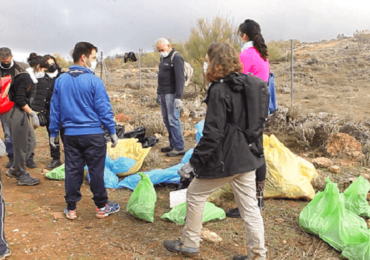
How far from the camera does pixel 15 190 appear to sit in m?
4.09

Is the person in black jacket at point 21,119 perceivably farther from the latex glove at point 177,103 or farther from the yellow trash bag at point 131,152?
the latex glove at point 177,103

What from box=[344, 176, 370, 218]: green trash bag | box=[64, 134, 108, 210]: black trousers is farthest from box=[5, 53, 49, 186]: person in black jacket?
box=[344, 176, 370, 218]: green trash bag

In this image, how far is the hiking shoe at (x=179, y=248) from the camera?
2545mm

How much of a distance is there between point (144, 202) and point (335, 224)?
168 cm

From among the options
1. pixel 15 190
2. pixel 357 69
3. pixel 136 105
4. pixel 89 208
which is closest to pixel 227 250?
pixel 89 208

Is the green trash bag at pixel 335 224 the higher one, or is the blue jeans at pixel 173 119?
the blue jeans at pixel 173 119

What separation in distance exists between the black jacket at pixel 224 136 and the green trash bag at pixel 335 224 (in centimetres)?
97

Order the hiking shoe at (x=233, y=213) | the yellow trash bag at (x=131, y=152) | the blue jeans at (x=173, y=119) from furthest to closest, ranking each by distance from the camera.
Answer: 1. the blue jeans at (x=173, y=119)
2. the yellow trash bag at (x=131, y=152)
3. the hiking shoe at (x=233, y=213)

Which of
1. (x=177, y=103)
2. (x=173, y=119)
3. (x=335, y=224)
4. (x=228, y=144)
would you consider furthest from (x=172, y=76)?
(x=335, y=224)

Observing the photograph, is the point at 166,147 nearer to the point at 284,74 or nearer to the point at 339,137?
the point at 339,137

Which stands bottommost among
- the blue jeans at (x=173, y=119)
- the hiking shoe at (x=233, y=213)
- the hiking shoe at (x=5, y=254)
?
the hiking shoe at (x=233, y=213)

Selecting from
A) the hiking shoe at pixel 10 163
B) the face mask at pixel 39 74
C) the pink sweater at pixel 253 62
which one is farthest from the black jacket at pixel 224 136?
the hiking shoe at pixel 10 163

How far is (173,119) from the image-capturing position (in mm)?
5504

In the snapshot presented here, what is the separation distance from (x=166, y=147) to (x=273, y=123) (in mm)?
2351
